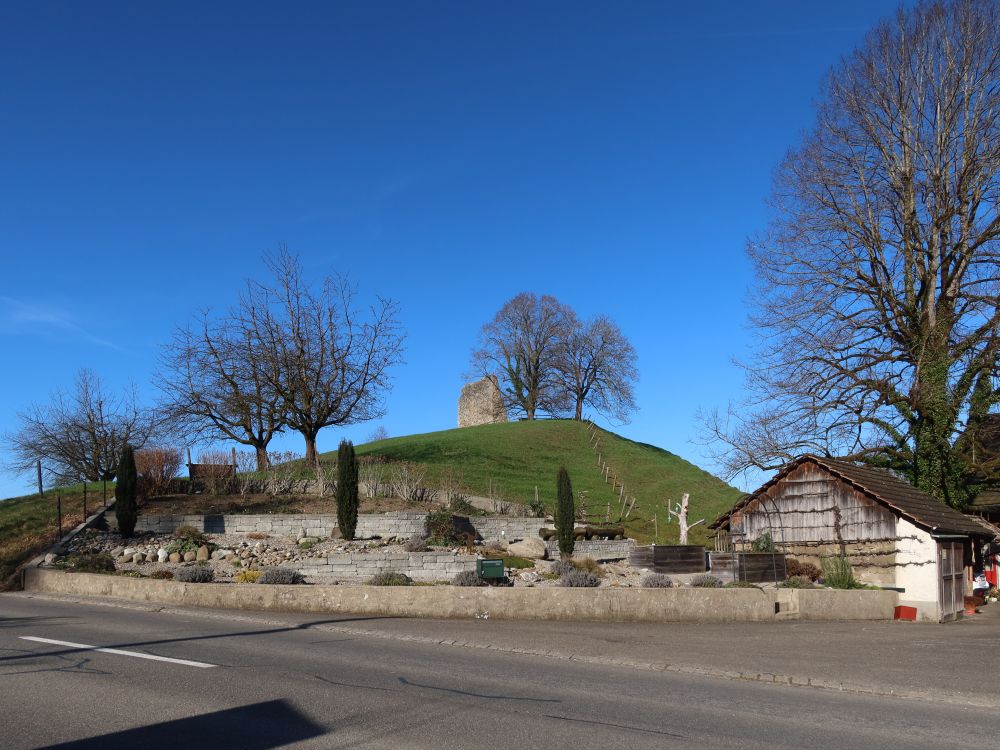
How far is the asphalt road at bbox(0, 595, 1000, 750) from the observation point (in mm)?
6492

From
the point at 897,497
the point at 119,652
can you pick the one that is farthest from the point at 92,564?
the point at 897,497

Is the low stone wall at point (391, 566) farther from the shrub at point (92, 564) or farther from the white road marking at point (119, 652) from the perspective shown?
the white road marking at point (119, 652)

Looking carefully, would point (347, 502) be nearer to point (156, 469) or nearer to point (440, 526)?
point (440, 526)

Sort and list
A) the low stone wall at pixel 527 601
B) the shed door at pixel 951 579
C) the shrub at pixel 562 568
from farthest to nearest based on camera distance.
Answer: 1. the shrub at pixel 562 568
2. the shed door at pixel 951 579
3. the low stone wall at pixel 527 601

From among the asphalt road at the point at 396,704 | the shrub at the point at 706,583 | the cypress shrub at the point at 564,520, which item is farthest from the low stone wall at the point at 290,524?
the asphalt road at the point at 396,704

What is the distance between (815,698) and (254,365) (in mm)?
32278

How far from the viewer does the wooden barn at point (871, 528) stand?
21.0 meters

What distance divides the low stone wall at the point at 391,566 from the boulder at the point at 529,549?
10.4ft

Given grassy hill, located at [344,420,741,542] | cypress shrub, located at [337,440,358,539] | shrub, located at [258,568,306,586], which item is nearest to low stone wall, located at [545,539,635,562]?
grassy hill, located at [344,420,741,542]

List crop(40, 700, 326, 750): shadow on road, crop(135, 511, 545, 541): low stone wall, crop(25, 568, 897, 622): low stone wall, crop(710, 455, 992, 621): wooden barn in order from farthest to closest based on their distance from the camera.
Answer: crop(135, 511, 545, 541): low stone wall < crop(710, 455, 992, 621): wooden barn < crop(25, 568, 897, 622): low stone wall < crop(40, 700, 326, 750): shadow on road

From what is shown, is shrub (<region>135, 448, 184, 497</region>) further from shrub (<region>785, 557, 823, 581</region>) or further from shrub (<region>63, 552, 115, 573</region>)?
shrub (<region>785, 557, 823, 581</region>)

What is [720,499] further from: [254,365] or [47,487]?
[47,487]

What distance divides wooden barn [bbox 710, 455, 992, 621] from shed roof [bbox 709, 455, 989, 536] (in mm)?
34

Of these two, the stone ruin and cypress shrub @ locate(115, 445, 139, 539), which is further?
the stone ruin
